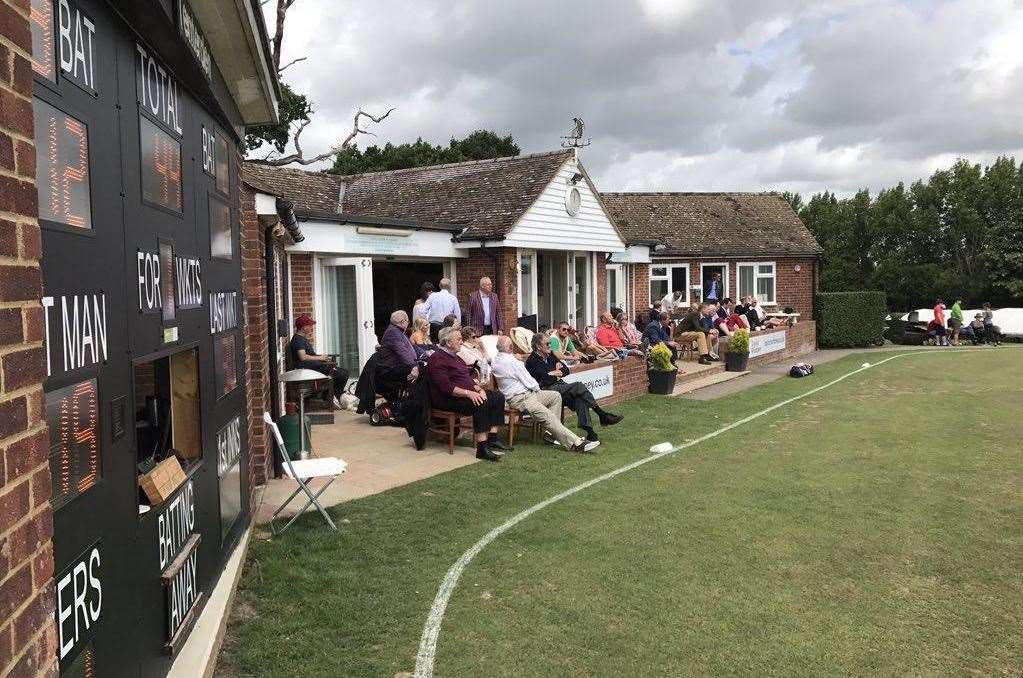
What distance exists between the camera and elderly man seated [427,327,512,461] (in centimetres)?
909

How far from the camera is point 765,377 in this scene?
17938 mm

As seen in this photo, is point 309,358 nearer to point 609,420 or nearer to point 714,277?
point 609,420

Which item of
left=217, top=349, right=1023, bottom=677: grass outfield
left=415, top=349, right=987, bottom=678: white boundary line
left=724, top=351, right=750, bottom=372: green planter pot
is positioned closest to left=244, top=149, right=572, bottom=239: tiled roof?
left=724, top=351, right=750, bottom=372: green planter pot

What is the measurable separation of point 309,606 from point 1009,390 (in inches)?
602

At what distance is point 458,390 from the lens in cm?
Answer: 904

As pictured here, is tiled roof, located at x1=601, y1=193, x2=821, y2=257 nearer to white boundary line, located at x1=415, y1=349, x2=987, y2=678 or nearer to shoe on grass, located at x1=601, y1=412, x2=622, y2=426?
shoe on grass, located at x1=601, y1=412, x2=622, y2=426

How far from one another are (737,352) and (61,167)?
17292 mm

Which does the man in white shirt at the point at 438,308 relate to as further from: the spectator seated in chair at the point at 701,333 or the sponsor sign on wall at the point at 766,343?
the sponsor sign on wall at the point at 766,343

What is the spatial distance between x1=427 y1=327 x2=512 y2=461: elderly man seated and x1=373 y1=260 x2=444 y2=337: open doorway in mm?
9684

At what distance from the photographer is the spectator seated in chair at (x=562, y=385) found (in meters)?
10.3

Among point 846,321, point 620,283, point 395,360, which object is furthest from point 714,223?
point 395,360

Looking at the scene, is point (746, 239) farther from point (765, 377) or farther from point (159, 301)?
point (159, 301)

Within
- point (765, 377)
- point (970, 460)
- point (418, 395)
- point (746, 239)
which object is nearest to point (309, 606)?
point (418, 395)

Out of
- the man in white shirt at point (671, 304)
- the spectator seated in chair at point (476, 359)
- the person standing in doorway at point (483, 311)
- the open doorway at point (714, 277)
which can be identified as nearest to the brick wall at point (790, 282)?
the open doorway at point (714, 277)
